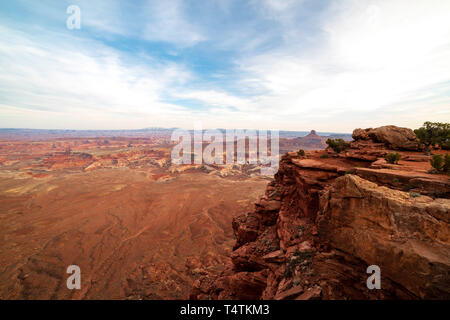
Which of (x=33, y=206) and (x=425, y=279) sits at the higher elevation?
(x=425, y=279)

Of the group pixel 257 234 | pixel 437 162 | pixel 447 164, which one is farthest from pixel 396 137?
pixel 257 234

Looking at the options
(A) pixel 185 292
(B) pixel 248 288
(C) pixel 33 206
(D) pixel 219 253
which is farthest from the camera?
(C) pixel 33 206

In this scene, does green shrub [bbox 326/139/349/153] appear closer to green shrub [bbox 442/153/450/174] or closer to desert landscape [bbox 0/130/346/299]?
green shrub [bbox 442/153/450/174]

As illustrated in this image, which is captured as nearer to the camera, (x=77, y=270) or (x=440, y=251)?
(x=440, y=251)

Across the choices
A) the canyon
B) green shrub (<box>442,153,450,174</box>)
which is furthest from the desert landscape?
green shrub (<box>442,153,450,174</box>)
